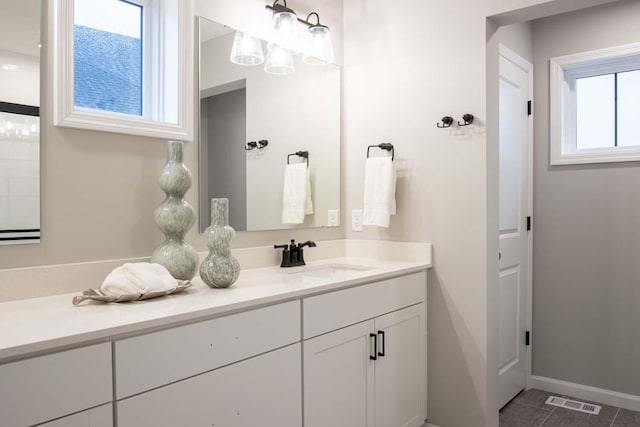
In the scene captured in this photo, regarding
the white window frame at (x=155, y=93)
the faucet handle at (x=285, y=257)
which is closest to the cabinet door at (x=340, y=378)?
the faucet handle at (x=285, y=257)

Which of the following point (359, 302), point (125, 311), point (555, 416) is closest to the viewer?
point (125, 311)

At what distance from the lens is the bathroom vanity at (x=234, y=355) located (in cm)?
105

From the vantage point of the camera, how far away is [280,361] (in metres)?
1.57

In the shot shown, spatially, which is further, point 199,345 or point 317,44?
point 317,44

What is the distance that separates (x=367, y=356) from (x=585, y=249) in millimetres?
1747

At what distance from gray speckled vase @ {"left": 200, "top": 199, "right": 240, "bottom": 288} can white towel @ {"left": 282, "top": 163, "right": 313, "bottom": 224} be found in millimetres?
700

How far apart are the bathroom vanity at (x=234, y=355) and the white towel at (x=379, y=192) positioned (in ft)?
0.91

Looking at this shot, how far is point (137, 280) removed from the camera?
1.43 meters

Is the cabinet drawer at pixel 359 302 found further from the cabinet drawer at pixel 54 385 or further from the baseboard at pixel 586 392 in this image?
the baseboard at pixel 586 392

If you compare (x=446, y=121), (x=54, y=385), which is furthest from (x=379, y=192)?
(x=54, y=385)

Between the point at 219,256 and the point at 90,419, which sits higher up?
the point at 219,256

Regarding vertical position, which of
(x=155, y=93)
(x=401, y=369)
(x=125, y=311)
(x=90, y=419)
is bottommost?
(x=401, y=369)

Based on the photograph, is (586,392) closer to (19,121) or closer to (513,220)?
(513,220)

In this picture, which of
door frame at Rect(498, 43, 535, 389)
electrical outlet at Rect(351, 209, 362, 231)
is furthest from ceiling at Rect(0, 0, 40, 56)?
door frame at Rect(498, 43, 535, 389)
